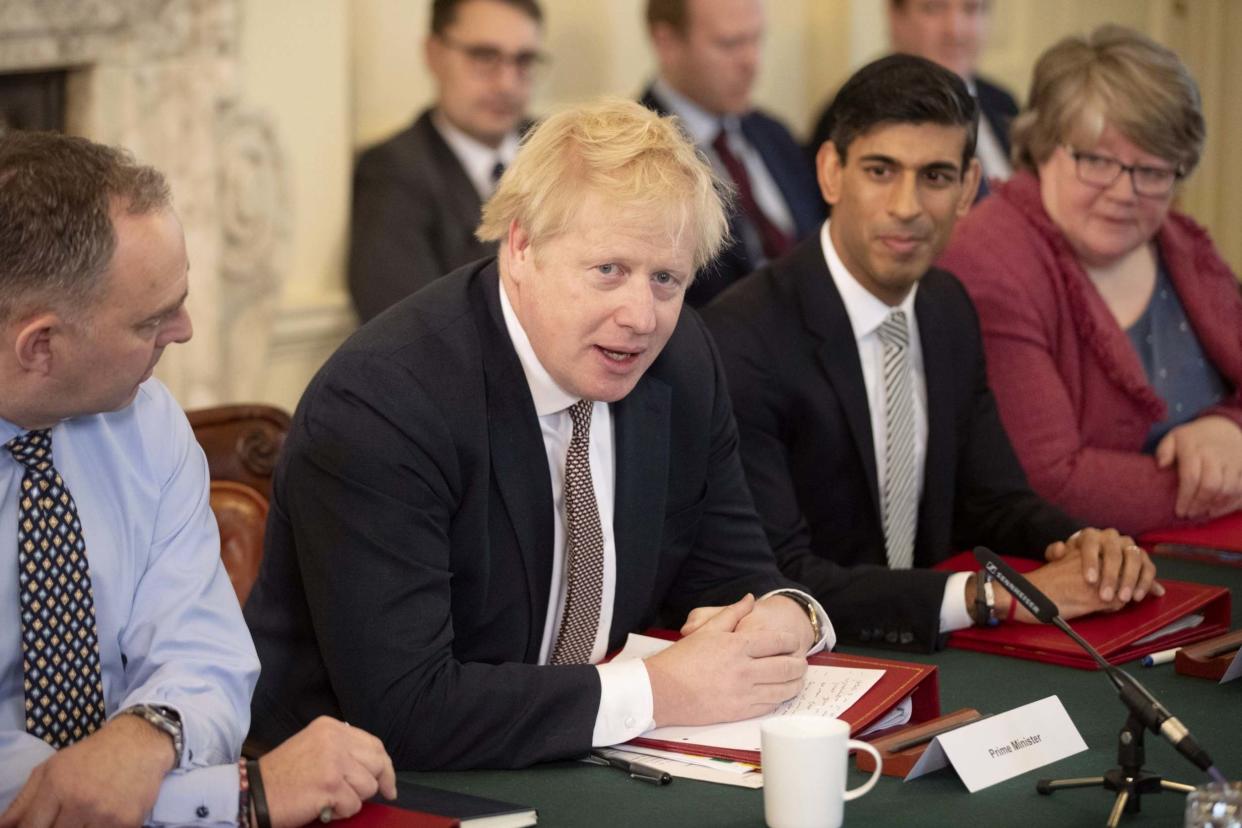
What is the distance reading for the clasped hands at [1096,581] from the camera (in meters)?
2.32

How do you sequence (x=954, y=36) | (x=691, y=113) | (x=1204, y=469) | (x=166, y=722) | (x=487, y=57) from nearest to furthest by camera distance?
(x=166, y=722) → (x=1204, y=469) → (x=487, y=57) → (x=691, y=113) → (x=954, y=36)

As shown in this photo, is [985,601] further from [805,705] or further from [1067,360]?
[1067,360]

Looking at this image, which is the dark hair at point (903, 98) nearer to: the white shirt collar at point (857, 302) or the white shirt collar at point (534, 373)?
the white shirt collar at point (857, 302)

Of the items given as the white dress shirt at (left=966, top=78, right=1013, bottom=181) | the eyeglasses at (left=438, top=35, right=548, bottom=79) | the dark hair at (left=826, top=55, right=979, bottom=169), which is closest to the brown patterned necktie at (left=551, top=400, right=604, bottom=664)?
the dark hair at (left=826, top=55, right=979, bottom=169)

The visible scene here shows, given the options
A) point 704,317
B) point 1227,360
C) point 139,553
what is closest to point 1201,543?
point 1227,360

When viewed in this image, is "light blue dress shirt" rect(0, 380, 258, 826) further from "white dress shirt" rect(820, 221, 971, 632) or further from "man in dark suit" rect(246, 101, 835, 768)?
"white dress shirt" rect(820, 221, 971, 632)

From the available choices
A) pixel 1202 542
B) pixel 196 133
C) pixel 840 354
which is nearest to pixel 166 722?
pixel 840 354

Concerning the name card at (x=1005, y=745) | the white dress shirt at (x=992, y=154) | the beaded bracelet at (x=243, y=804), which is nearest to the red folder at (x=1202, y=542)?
the name card at (x=1005, y=745)

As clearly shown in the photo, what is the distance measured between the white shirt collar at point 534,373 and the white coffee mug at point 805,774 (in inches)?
25.1

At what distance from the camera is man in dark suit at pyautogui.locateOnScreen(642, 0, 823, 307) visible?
5.20 m

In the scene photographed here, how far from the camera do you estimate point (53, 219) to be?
167 cm

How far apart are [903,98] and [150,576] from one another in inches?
56.5

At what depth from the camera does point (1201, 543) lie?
2754 mm

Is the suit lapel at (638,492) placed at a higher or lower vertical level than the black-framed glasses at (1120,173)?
lower
